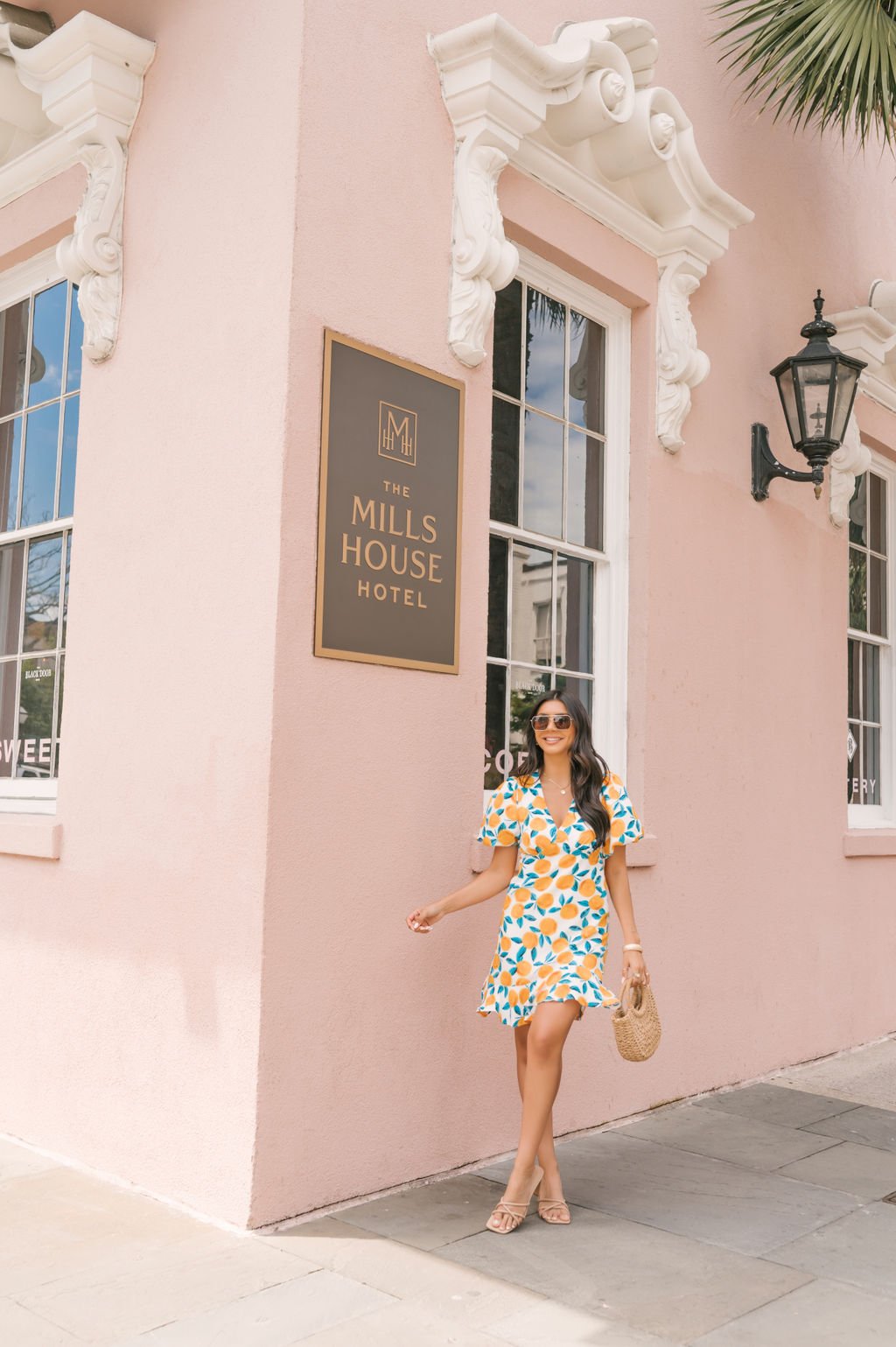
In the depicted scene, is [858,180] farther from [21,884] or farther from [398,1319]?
[398,1319]

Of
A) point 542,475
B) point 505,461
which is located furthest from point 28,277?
point 542,475

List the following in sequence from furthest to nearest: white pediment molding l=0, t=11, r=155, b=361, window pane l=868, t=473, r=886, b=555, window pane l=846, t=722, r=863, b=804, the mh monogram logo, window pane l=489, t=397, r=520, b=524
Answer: window pane l=868, t=473, r=886, b=555 < window pane l=846, t=722, r=863, b=804 < window pane l=489, t=397, r=520, b=524 < white pediment molding l=0, t=11, r=155, b=361 < the mh monogram logo

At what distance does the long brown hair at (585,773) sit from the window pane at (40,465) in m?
2.47

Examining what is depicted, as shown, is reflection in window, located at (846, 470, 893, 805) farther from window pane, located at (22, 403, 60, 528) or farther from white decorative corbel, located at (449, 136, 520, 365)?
window pane, located at (22, 403, 60, 528)

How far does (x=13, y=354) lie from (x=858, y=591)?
199 inches

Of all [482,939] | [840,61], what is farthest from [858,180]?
[482,939]

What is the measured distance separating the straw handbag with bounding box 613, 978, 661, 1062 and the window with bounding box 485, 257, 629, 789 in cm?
127

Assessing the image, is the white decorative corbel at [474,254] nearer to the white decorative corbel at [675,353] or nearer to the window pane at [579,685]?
the white decorative corbel at [675,353]

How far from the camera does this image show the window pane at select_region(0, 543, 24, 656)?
17.7 ft

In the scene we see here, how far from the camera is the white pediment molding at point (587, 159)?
4.56m

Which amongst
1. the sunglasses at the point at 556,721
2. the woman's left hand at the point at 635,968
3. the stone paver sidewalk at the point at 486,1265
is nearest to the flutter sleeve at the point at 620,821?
the sunglasses at the point at 556,721

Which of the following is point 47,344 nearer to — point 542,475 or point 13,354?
point 13,354

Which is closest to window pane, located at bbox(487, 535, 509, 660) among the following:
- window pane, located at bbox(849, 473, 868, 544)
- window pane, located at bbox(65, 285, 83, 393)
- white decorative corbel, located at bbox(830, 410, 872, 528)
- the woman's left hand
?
the woman's left hand

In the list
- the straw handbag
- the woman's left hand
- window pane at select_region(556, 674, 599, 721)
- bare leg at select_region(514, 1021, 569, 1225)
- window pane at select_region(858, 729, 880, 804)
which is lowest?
bare leg at select_region(514, 1021, 569, 1225)
